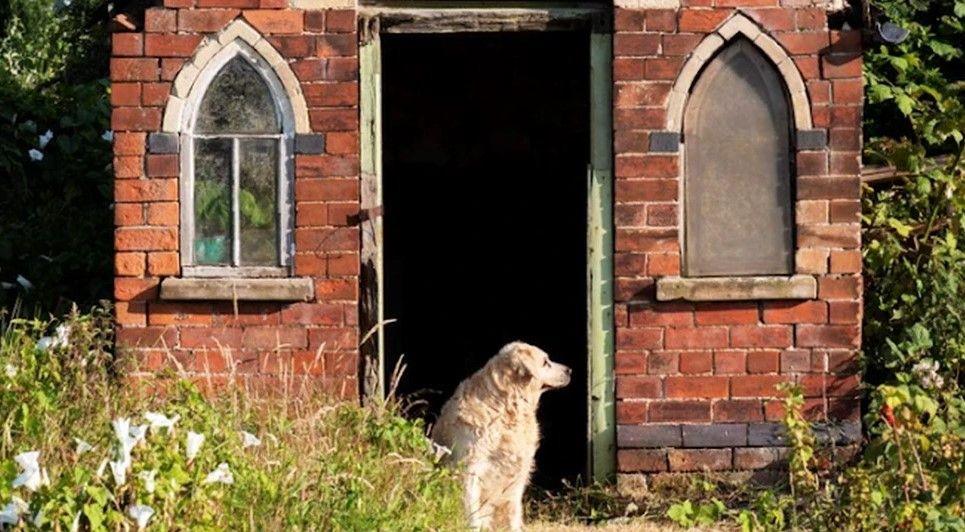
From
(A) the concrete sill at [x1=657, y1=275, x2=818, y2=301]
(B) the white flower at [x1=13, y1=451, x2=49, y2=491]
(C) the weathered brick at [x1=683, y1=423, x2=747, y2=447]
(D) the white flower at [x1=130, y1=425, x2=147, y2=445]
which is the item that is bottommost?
(C) the weathered brick at [x1=683, y1=423, x2=747, y2=447]

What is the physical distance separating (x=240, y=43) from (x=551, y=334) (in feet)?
16.7

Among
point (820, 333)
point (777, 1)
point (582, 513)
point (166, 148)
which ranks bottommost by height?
point (582, 513)

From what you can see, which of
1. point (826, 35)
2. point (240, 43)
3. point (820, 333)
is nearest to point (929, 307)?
point (820, 333)

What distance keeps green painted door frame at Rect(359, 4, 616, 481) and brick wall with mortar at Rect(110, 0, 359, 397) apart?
10 cm

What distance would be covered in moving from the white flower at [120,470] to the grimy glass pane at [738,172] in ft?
14.4

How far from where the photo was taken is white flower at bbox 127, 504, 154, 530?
7.01m

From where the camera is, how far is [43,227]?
1343 centimetres

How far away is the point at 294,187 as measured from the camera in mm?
10609

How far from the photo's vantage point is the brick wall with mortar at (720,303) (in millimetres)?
10570

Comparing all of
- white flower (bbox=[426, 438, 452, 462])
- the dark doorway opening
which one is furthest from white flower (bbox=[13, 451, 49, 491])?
the dark doorway opening

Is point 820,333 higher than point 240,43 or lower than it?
lower

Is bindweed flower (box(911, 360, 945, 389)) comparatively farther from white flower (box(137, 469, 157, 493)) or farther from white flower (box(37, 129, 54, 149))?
white flower (box(37, 129, 54, 149))

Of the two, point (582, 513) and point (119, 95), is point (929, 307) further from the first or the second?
point (119, 95)

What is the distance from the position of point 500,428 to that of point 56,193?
5449 mm
